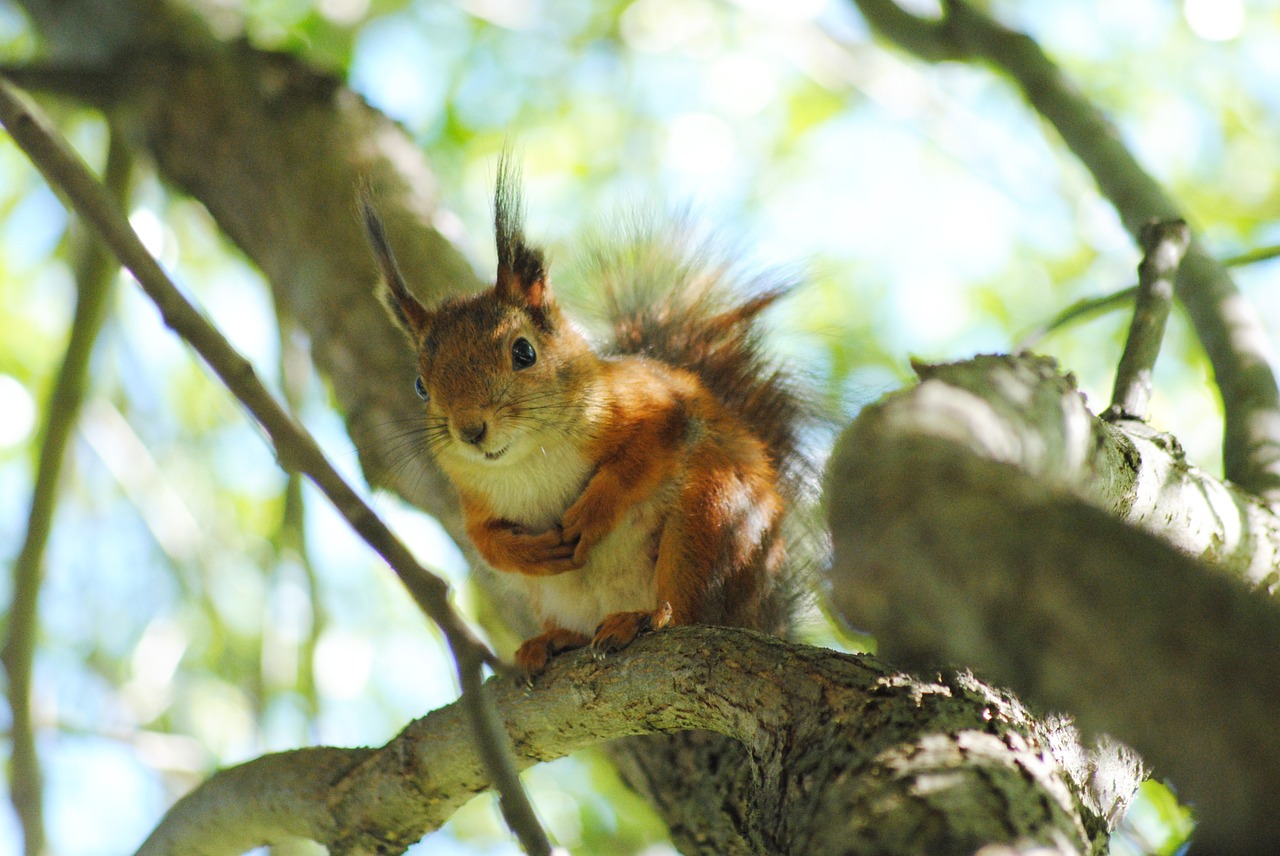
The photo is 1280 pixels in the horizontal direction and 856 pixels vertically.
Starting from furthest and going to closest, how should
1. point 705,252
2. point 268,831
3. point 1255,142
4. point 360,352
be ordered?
1. point 1255,142
2. point 705,252
3. point 360,352
4. point 268,831

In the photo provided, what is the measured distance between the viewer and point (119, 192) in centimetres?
339

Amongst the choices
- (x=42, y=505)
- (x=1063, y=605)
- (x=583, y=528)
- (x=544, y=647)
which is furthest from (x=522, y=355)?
(x=1063, y=605)

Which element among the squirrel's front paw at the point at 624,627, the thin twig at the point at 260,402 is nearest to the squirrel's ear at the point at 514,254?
the squirrel's front paw at the point at 624,627

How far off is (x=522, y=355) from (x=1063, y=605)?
214 cm

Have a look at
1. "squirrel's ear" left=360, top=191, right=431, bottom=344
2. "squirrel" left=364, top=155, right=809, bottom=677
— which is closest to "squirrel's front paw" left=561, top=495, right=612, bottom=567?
"squirrel" left=364, top=155, right=809, bottom=677

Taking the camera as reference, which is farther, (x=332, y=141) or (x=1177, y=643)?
(x=332, y=141)

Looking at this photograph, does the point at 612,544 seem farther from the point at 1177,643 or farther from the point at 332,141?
the point at 1177,643

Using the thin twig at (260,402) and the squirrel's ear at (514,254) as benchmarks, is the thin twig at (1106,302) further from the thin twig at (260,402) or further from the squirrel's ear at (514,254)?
the thin twig at (260,402)

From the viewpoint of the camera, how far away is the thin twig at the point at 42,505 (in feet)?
8.40

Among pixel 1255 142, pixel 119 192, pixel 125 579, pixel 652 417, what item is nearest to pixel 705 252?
pixel 652 417

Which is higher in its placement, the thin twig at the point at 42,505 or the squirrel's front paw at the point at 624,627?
the thin twig at the point at 42,505

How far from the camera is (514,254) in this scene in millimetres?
2922

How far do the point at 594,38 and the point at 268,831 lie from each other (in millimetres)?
3944

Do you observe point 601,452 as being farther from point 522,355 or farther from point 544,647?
point 544,647
